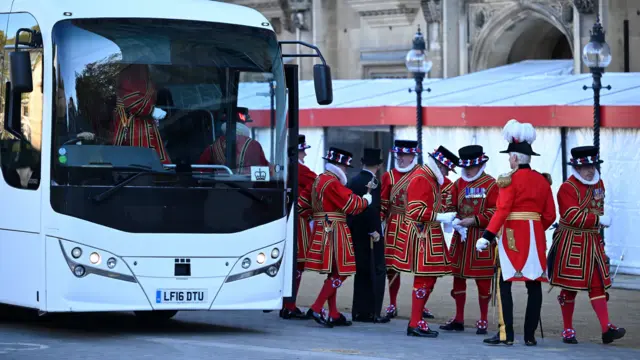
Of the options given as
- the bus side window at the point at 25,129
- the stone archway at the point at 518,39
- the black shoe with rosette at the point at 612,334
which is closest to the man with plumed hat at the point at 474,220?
the black shoe with rosette at the point at 612,334

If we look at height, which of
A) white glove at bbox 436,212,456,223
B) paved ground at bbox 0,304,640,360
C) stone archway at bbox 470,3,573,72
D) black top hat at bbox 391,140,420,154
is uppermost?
stone archway at bbox 470,3,573,72

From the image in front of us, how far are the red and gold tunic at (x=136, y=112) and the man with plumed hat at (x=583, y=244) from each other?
3406mm

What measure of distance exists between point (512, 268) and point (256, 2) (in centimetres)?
2119

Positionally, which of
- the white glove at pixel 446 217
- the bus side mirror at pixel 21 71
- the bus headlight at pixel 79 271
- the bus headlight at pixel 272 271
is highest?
the bus side mirror at pixel 21 71

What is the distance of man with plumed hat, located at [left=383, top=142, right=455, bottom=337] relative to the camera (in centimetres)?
1249

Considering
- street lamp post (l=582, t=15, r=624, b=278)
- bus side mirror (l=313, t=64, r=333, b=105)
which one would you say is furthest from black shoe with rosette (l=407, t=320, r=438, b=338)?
street lamp post (l=582, t=15, r=624, b=278)

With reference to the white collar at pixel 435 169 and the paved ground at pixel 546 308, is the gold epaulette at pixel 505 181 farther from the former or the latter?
the paved ground at pixel 546 308

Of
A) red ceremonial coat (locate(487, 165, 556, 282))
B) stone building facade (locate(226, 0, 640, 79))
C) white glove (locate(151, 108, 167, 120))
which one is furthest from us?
stone building facade (locate(226, 0, 640, 79))

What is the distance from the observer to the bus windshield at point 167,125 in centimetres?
1135

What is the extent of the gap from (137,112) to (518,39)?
16.5 meters

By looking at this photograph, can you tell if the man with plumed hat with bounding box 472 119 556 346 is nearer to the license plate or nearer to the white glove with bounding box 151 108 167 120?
the license plate

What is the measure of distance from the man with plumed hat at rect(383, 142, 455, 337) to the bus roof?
192 cm

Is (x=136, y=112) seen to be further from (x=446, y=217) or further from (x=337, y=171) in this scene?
(x=446, y=217)

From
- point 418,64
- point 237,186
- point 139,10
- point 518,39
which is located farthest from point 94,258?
point 518,39
